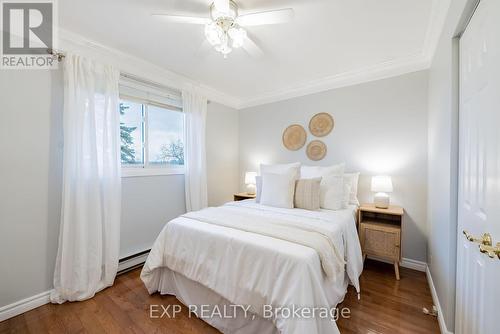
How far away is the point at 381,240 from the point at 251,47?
2494 mm

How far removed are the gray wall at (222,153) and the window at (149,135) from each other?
588 millimetres

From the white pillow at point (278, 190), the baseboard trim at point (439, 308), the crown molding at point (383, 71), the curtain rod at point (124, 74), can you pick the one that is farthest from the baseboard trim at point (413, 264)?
the curtain rod at point (124, 74)

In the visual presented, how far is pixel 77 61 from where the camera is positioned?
1943 millimetres

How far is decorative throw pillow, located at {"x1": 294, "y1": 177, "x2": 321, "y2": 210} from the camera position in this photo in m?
2.30

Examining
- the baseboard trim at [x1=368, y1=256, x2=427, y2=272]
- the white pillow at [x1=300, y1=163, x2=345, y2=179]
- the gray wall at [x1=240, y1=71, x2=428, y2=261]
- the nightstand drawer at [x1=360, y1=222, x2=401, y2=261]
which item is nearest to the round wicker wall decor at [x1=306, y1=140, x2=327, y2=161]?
the gray wall at [x1=240, y1=71, x2=428, y2=261]

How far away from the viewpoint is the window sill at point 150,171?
249cm

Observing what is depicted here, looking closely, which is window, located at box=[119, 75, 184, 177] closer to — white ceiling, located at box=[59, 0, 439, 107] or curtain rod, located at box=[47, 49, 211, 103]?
curtain rod, located at box=[47, 49, 211, 103]

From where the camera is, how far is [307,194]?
7.64 ft

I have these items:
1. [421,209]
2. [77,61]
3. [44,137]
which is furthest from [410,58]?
[44,137]

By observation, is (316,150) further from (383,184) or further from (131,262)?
(131,262)

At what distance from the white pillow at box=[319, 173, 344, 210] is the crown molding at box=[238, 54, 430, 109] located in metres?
1.38

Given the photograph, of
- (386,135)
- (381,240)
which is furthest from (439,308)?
(386,135)

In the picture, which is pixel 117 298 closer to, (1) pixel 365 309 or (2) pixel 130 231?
(2) pixel 130 231

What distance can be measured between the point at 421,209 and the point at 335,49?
82.9 inches
